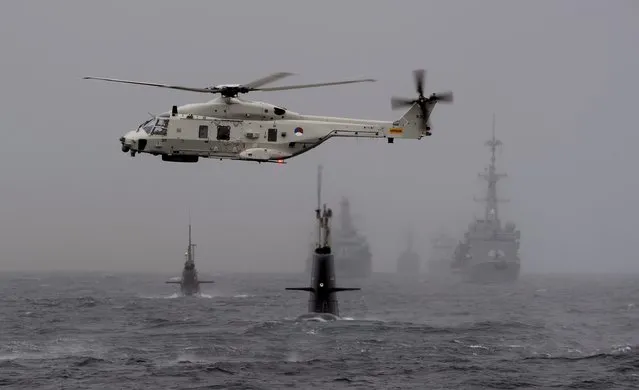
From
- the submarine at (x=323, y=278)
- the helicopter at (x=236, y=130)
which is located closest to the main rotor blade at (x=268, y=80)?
the helicopter at (x=236, y=130)

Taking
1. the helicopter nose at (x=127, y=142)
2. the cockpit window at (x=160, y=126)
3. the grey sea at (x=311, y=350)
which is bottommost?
the grey sea at (x=311, y=350)

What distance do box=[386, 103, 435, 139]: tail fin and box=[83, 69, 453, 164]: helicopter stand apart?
68cm

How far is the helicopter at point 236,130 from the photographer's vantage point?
124 ft

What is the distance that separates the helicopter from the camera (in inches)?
1484

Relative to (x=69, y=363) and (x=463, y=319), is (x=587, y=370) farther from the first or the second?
(x=463, y=319)

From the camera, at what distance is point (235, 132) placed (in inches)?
1490

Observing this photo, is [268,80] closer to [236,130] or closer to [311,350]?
[236,130]

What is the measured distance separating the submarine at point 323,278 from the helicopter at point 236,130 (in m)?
27.0

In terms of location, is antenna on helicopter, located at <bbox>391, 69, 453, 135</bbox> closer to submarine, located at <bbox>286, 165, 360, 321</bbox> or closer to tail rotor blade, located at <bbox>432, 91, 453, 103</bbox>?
tail rotor blade, located at <bbox>432, 91, 453, 103</bbox>

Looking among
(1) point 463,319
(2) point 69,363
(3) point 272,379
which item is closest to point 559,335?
(1) point 463,319

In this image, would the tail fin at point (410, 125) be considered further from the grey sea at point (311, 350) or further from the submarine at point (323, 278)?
the submarine at point (323, 278)

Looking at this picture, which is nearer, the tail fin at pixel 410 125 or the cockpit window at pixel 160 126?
the cockpit window at pixel 160 126

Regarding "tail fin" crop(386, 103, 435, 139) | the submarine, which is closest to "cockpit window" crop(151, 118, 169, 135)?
"tail fin" crop(386, 103, 435, 139)

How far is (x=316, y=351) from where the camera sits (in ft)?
164
